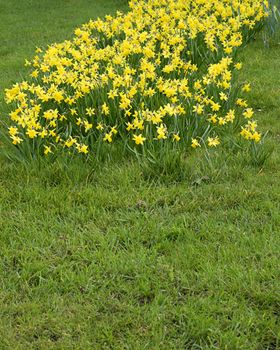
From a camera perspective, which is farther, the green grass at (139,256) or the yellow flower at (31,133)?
the yellow flower at (31,133)

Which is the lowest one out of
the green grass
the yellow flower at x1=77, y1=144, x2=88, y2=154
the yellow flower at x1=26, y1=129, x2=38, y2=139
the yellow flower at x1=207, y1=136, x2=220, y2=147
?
the green grass

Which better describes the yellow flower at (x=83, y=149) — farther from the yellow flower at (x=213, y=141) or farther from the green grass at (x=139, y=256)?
the yellow flower at (x=213, y=141)

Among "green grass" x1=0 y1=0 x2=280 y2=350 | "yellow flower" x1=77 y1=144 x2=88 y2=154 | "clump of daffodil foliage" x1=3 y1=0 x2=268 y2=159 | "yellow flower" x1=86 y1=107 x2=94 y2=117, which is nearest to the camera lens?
"green grass" x1=0 y1=0 x2=280 y2=350

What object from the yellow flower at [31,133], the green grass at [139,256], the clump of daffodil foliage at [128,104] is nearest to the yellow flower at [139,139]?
the clump of daffodil foliage at [128,104]

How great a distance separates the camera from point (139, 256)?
2979mm

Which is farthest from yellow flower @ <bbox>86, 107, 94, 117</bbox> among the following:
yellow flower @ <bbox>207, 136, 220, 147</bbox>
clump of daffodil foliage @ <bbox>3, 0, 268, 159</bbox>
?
yellow flower @ <bbox>207, 136, 220, 147</bbox>

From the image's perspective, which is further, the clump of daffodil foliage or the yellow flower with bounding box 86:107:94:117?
the yellow flower with bounding box 86:107:94:117

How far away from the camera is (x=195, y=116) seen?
436cm

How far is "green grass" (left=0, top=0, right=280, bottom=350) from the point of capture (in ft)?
8.17

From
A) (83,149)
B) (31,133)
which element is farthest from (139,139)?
(31,133)

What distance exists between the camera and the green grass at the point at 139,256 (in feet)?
8.17

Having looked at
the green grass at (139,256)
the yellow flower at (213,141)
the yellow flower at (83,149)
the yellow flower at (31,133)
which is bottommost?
the green grass at (139,256)

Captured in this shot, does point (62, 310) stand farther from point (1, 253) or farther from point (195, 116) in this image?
point (195, 116)

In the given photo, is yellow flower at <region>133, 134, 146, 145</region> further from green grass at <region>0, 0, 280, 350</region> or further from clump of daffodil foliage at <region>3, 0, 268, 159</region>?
green grass at <region>0, 0, 280, 350</region>
